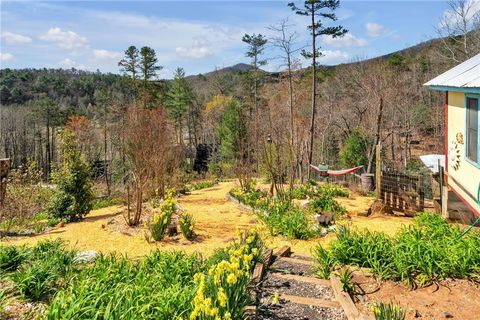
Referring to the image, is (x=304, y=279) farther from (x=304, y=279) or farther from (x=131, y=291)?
(x=131, y=291)

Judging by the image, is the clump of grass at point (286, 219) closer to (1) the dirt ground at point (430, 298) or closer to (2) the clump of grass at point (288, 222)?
(2) the clump of grass at point (288, 222)

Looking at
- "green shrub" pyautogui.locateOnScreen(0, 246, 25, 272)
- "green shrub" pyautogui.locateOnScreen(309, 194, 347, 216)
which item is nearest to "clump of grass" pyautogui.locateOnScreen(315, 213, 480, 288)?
"green shrub" pyautogui.locateOnScreen(309, 194, 347, 216)

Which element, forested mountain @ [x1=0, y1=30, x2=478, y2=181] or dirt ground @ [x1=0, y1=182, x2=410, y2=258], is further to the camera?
forested mountain @ [x1=0, y1=30, x2=478, y2=181]

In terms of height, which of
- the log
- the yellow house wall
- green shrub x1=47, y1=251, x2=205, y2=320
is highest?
the yellow house wall

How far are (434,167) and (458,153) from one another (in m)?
2.35

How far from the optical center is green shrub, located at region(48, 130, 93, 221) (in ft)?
35.2

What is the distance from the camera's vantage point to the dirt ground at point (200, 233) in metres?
7.20

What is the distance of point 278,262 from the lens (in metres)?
5.55

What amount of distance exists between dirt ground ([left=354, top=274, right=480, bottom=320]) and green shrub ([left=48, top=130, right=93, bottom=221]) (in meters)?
8.85

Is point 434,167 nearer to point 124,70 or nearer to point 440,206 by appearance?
point 440,206

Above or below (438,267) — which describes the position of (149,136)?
above

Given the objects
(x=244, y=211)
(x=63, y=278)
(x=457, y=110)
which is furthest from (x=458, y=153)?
(x=63, y=278)

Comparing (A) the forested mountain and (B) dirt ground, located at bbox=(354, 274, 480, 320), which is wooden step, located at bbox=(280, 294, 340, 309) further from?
(A) the forested mountain

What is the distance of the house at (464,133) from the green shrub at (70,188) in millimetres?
9559
